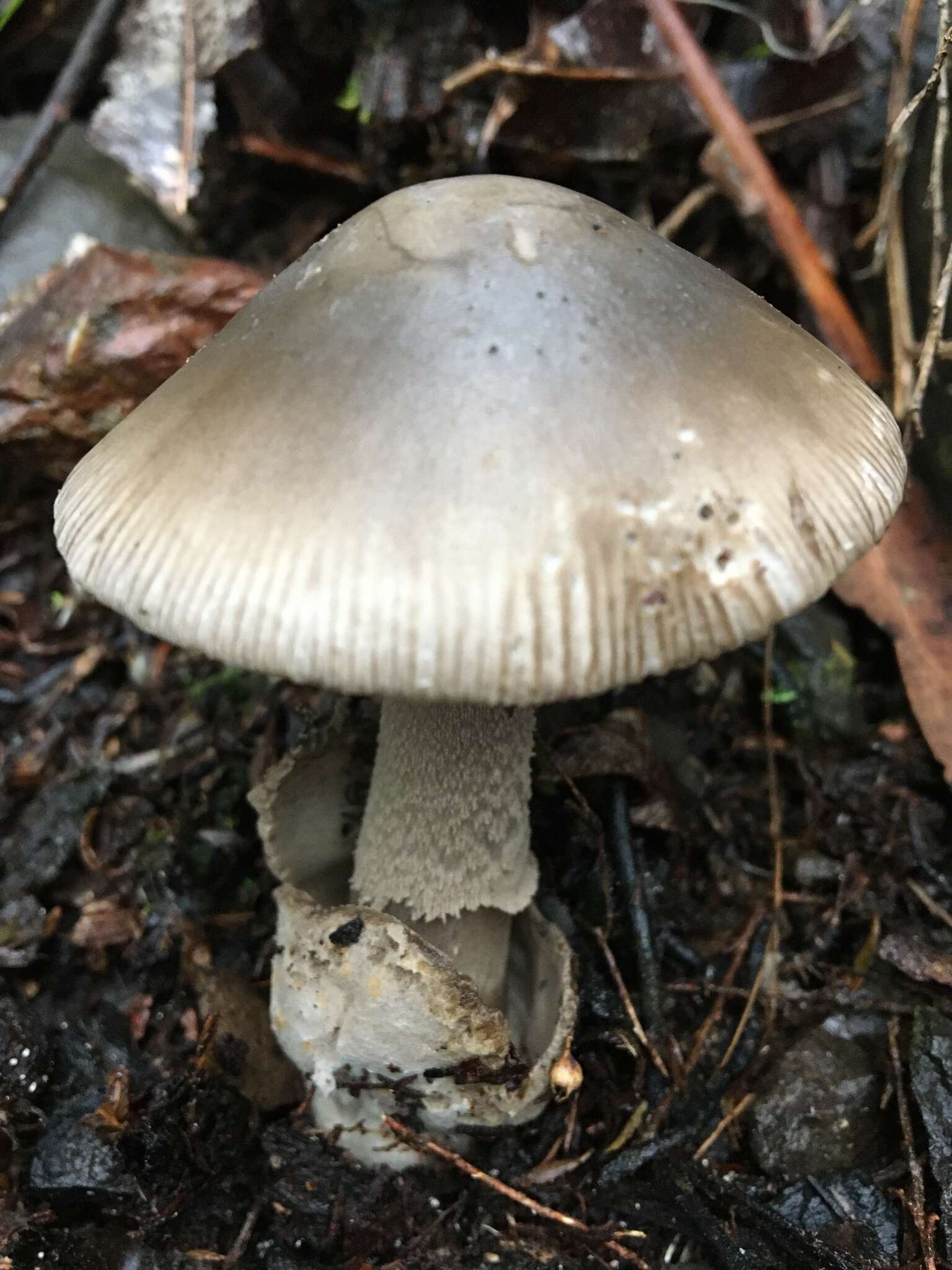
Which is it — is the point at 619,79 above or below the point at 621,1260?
above

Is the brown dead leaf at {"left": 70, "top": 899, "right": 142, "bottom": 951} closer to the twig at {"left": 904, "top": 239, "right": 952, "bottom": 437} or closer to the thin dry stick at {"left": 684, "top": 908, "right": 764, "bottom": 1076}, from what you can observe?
the thin dry stick at {"left": 684, "top": 908, "right": 764, "bottom": 1076}

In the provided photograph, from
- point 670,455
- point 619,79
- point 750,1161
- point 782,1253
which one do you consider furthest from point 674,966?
point 619,79

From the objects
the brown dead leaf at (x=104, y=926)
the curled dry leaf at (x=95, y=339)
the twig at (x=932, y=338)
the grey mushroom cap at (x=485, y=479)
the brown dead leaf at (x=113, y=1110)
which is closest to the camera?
the grey mushroom cap at (x=485, y=479)

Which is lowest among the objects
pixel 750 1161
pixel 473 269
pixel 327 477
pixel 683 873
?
pixel 750 1161

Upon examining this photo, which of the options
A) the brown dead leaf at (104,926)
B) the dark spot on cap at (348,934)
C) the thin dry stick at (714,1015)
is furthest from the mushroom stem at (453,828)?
the brown dead leaf at (104,926)

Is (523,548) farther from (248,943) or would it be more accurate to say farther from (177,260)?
(177,260)

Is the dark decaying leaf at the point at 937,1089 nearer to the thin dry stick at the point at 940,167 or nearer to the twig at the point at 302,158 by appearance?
the thin dry stick at the point at 940,167
